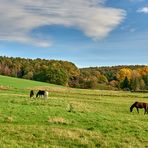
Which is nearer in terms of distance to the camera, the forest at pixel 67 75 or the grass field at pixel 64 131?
the grass field at pixel 64 131

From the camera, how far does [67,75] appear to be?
135000 mm

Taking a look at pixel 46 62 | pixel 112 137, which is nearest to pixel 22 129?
pixel 112 137

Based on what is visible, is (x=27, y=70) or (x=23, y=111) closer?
(x=23, y=111)

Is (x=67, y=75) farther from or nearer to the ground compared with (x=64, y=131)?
farther from the ground

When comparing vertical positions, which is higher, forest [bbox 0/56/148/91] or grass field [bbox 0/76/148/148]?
forest [bbox 0/56/148/91]

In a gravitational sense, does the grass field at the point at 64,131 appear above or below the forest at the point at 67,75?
below

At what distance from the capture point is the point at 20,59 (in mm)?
183500

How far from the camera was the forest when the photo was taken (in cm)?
13375

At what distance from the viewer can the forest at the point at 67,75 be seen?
134 m

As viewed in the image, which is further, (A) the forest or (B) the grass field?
(A) the forest

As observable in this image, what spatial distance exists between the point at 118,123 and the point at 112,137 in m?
4.38

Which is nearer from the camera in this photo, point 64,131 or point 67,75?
point 64,131

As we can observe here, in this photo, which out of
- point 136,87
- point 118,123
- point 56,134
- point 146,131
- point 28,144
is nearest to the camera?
point 28,144

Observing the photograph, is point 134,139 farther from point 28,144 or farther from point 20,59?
point 20,59
